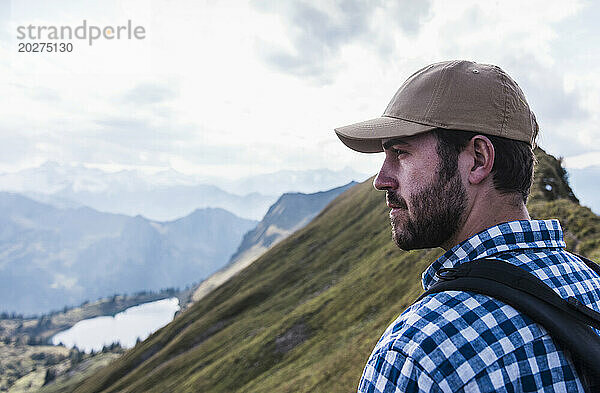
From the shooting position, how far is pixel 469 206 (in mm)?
3998

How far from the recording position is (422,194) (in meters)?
4.09

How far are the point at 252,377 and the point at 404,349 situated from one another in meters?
61.6

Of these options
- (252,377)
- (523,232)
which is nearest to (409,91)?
(523,232)

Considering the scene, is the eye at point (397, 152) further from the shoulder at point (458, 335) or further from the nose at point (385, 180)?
the shoulder at point (458, 335)

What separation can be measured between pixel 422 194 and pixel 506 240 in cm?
85

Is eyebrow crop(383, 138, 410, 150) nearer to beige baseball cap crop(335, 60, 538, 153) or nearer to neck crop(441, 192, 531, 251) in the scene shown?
beige baseball cap crop(335, 60, 538, 153)

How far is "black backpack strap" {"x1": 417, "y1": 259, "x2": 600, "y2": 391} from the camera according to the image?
3100 mm

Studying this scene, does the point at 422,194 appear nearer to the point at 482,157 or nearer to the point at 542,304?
the point at 482,157

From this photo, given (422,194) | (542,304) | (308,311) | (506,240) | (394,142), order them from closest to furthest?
(542,304) < (506,240) < (422,194) < (394,142) < (308,311)

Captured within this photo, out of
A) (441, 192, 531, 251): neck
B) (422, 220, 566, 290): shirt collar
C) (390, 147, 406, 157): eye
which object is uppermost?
(390, 147, 406, 157): eye

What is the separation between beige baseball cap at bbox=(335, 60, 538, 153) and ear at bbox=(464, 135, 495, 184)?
0.35ft

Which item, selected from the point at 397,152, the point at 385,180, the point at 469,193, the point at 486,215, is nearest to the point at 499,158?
the point at 469,193

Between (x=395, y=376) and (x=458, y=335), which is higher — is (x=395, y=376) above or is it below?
below

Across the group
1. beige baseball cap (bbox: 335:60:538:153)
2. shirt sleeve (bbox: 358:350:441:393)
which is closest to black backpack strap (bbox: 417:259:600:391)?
shirt sleeve (bbox: 358:350:441:393)
